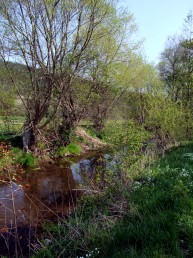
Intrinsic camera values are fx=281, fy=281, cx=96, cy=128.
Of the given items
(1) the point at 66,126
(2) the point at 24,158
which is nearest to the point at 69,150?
(1) the point at 66,126

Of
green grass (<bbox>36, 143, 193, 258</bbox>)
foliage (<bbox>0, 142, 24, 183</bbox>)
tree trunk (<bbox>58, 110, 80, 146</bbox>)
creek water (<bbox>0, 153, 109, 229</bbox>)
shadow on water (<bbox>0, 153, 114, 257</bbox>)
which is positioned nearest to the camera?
green grass (<bbox>36, 143, 193, 258</bbox>)

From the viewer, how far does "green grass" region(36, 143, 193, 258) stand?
426cm

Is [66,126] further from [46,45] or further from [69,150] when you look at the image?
[46,45]

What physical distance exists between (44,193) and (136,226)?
601 centimetres

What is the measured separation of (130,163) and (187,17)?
1467 centimetres

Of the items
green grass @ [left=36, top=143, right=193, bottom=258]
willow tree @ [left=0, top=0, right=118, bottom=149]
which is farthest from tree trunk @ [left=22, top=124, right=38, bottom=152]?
green grass @ [left=36, top=143, right=193, bottom=258]

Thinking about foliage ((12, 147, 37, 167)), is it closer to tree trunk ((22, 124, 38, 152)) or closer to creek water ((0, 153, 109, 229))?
tree trunk ((22, 124, 38, 152))

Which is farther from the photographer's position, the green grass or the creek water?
the creek water

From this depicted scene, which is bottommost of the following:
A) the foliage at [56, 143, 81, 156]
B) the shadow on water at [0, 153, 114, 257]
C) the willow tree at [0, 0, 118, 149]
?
the shadow on water at [0, 153, 114, 257]

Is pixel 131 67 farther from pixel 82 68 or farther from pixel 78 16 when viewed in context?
pixel 78 16

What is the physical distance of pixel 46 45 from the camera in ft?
45.7

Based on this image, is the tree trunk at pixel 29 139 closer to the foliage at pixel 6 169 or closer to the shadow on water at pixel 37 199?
the shadow on water at pixel 37 199

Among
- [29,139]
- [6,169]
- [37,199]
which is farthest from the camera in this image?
[29,139]

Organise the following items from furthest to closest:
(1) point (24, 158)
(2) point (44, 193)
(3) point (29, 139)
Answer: (3) point (29, 139), (1) point (24, 158), (2) point (44, 193)
